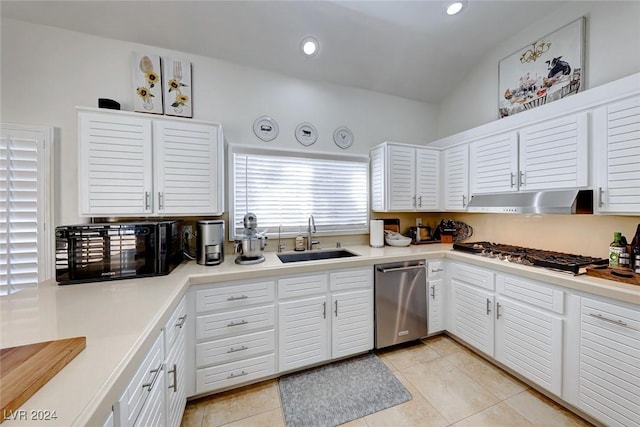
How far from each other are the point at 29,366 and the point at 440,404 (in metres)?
2.21

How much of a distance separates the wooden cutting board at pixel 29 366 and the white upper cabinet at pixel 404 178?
259 cm

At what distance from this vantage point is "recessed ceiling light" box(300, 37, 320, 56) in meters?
2.24

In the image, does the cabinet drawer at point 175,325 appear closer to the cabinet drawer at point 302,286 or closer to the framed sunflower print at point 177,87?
the cabinet drawer at point 302,286

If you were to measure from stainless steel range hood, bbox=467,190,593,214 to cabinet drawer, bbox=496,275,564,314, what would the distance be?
22.5 inches

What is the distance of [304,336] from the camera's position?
198cm

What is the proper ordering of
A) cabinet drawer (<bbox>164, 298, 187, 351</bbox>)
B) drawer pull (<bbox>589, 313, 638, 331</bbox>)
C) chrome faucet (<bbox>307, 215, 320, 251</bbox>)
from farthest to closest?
chrome faucet (<bbox>307, 215, 320, 251</bbox>) → drawer pull (<bbox>589, 313, 638, 331</bbox>) → cabinet drawer (<bbox>164, 298, 187, 351</bbox>)

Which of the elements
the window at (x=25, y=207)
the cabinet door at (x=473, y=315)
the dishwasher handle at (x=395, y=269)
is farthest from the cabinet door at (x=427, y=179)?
the window at (x=25, y=207)

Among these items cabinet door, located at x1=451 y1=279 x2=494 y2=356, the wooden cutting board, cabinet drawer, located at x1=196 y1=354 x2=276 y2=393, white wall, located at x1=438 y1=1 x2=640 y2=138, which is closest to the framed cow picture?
white wall, located at x1=438 y1=1 x2=640 y2=138

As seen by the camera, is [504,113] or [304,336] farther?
[504,113]

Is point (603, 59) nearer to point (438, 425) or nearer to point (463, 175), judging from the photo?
point (463, 175)

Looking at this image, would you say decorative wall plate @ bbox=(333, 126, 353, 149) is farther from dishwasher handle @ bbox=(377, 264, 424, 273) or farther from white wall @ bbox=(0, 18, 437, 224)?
dishwasher handle @ bbox=(377, 264, 424, 273)

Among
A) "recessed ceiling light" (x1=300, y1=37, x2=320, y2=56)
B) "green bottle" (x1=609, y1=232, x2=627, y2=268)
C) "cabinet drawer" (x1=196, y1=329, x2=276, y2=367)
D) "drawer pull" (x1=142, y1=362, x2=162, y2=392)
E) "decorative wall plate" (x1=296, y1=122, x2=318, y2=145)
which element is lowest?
"cabinet drawer" (x1=196, y1=329, x2=276, y2=367)

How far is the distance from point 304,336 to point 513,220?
247 cm

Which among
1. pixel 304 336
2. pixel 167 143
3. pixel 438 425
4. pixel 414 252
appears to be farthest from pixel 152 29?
pixel 438 425
